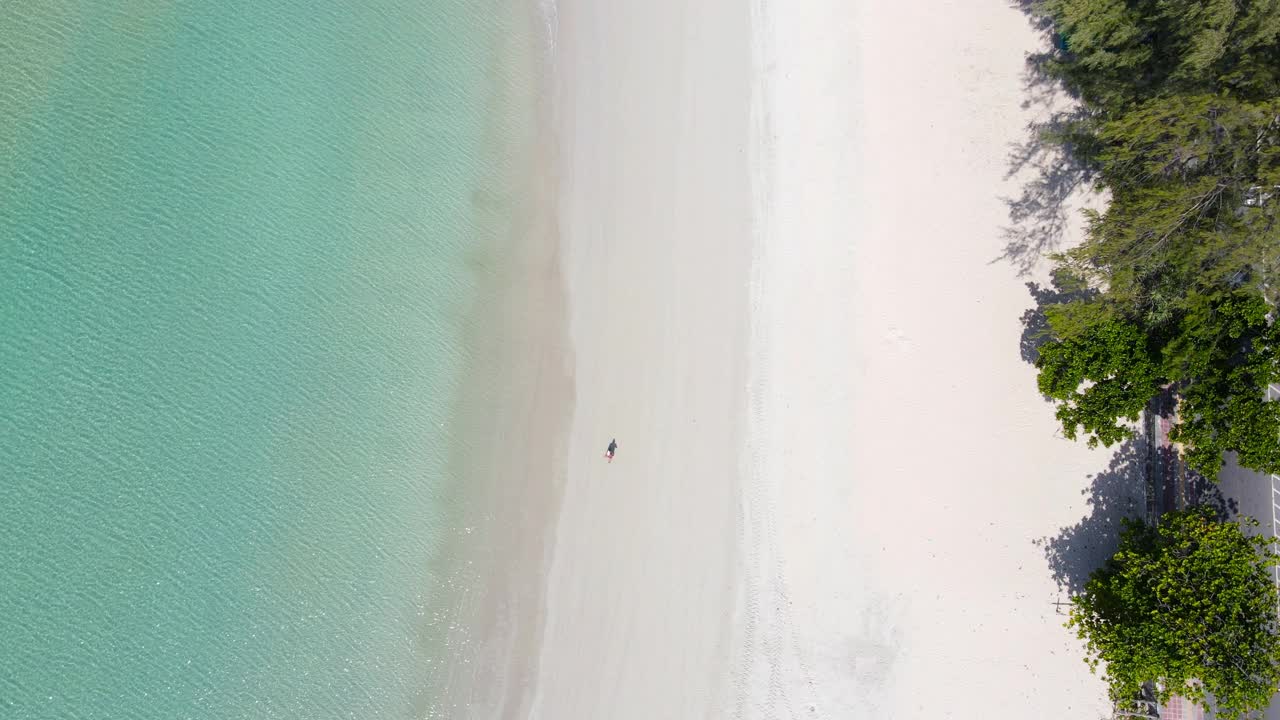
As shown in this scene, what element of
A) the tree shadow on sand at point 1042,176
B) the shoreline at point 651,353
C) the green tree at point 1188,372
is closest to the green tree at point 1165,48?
the tree shadow on sand at point 1042,176

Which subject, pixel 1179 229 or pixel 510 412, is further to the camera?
pixel 510 412

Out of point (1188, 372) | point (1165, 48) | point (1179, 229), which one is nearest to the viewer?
point (1179, 229)

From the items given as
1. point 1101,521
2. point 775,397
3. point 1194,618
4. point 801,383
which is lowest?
point 1194,618

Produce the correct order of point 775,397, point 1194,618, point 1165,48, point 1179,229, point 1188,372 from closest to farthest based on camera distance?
1. point 1194,618
2. point 1179,229
3. point 1165,48
4. point 1188,372
5. point 775,397

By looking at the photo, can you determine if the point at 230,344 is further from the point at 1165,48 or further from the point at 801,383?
the point at 1165,48

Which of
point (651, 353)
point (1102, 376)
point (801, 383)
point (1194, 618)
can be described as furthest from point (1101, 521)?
point (651, 353)

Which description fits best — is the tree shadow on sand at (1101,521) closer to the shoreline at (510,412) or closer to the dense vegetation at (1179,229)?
the dense vegetation at (1179,229)

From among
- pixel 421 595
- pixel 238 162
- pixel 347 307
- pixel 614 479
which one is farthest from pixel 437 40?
pixel 421 595

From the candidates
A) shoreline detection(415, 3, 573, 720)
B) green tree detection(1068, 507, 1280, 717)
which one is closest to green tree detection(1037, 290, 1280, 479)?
green tree detection(1068, 507, 1280, 717)

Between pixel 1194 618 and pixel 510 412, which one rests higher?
pixel 510 412
